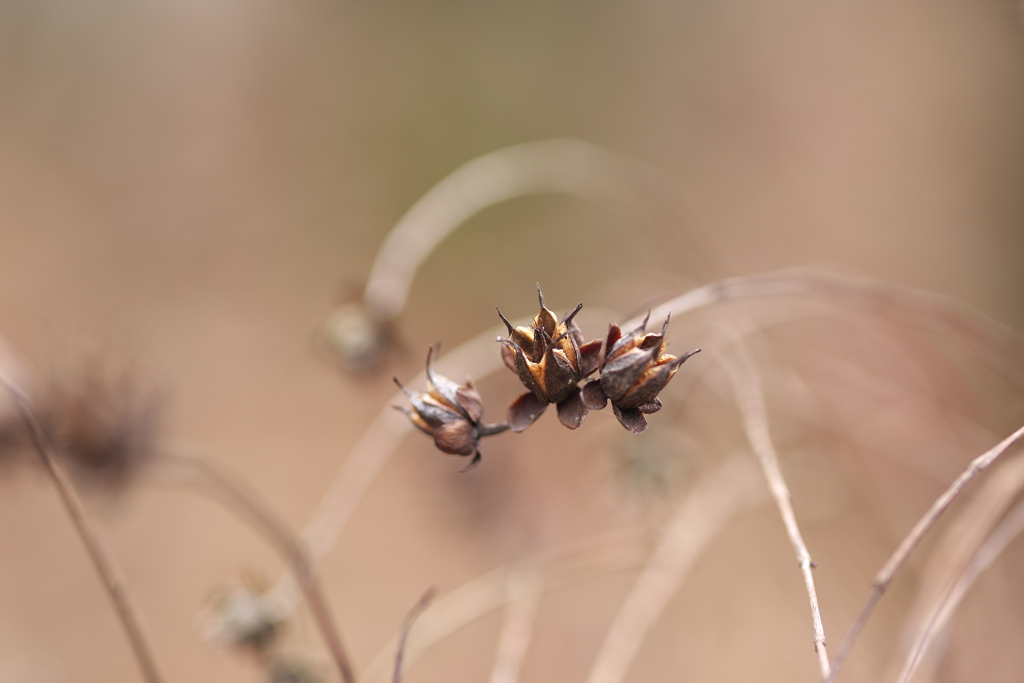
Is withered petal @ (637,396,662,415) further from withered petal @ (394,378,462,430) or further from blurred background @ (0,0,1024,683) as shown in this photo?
blurred background @ (0,0,1024,683)

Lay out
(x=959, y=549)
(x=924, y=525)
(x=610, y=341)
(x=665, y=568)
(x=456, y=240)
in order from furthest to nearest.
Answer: (x=456, y=240) < (x=665, y=568) < (x=959, y=549) < (x=610, y=341) < (x=924, y=525)

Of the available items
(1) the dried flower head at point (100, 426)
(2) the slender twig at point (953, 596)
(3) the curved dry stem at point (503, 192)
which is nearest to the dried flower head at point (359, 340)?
(3) the curved dry stem at point (503, 192)

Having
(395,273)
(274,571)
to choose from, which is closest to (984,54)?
(395,273)

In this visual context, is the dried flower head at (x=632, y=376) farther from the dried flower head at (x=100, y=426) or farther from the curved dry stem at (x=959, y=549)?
the dried flower head at (x=100, y=426)

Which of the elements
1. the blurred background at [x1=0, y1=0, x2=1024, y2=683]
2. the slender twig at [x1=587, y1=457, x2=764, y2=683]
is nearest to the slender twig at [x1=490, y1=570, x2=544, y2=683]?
the slender twig at [x1=587, y1=457, x2=764, y2=683]

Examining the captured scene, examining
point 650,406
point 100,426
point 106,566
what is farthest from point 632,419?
point 100,426

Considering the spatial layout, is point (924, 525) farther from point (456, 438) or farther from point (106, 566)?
point (106, 566)

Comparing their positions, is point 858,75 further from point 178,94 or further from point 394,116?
point 178,94
